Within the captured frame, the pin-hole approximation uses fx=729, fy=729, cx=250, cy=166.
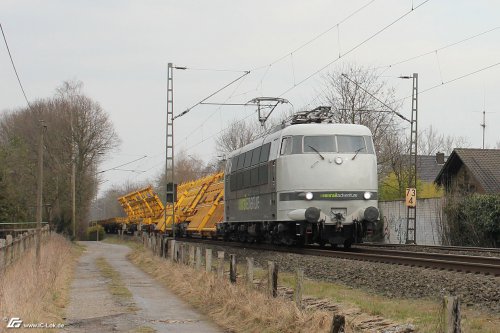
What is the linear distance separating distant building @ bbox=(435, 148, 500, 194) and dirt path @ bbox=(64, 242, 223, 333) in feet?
83.7

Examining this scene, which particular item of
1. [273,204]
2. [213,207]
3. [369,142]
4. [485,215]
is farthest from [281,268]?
[213,207]

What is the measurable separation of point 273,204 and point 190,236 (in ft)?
71.3

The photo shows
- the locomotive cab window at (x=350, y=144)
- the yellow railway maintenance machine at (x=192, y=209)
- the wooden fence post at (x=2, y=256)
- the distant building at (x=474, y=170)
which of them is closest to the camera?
the wooden fence post at (x=2, y=256)

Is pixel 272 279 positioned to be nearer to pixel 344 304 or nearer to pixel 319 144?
pixel 344 304

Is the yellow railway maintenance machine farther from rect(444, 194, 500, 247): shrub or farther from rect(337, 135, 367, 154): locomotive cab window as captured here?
rect(337, 135, 367, 154): locomotive cab window

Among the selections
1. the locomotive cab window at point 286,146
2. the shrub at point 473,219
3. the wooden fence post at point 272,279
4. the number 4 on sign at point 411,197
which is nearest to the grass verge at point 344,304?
the wooden fence post at point 272,279

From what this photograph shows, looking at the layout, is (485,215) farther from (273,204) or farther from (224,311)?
(224,311)

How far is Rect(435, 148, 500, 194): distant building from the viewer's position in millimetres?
39156

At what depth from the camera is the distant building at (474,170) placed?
3916cm

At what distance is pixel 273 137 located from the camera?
76.0 ft

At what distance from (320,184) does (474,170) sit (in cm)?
2167

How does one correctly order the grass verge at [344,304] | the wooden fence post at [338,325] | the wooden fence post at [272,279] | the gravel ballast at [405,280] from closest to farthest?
the wooden fence post at [338,325] → the grass verge at [344,304] → the gravel ballast at [405,280] → the wooden fence post at [272,279]

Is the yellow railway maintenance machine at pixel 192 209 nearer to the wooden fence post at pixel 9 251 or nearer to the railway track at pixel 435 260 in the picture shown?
the railway track at pixel 435 260

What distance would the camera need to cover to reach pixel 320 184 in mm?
21141
